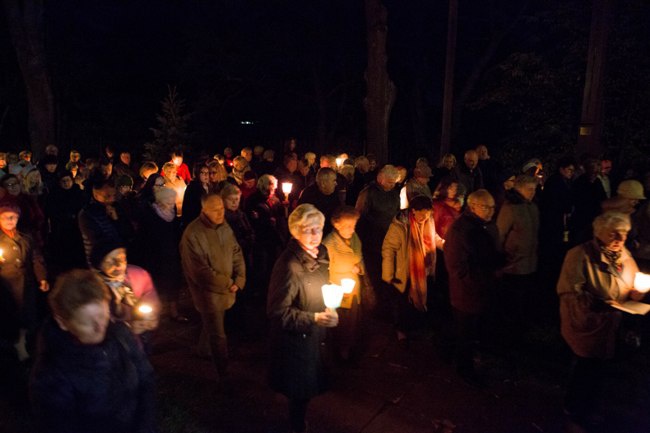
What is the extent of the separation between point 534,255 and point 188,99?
21.9 metres

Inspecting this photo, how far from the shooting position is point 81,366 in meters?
2.51

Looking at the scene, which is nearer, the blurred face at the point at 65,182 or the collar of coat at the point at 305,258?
the collar of coat at the point at 305,258

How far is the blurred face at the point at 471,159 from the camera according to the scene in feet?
29.5

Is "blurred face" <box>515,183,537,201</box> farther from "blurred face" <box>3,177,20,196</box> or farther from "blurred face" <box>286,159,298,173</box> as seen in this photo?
"blurred face" <box>3,177,20,196</box>

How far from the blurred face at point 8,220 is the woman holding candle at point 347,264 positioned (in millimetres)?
3094

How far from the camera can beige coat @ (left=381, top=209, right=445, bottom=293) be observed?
5.57 meters

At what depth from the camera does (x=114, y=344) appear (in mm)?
2656

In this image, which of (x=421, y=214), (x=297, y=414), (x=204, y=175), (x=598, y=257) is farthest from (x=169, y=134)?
(x=598, y=257)

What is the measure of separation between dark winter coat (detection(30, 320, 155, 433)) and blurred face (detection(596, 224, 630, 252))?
3495 millimetres

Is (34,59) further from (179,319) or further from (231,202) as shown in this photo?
(231,202)

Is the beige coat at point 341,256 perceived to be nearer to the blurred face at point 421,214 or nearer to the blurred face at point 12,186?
the blurred face at point 421,214

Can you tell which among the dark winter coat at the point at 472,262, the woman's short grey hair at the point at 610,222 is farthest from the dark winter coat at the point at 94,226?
the woman's short grey hair at the point at 610,222

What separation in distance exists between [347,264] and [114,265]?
2.29 meters

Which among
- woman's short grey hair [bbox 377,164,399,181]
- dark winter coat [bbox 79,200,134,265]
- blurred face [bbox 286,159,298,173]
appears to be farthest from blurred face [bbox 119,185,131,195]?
woman's short grey hair [bbox 377,164,399,181]
